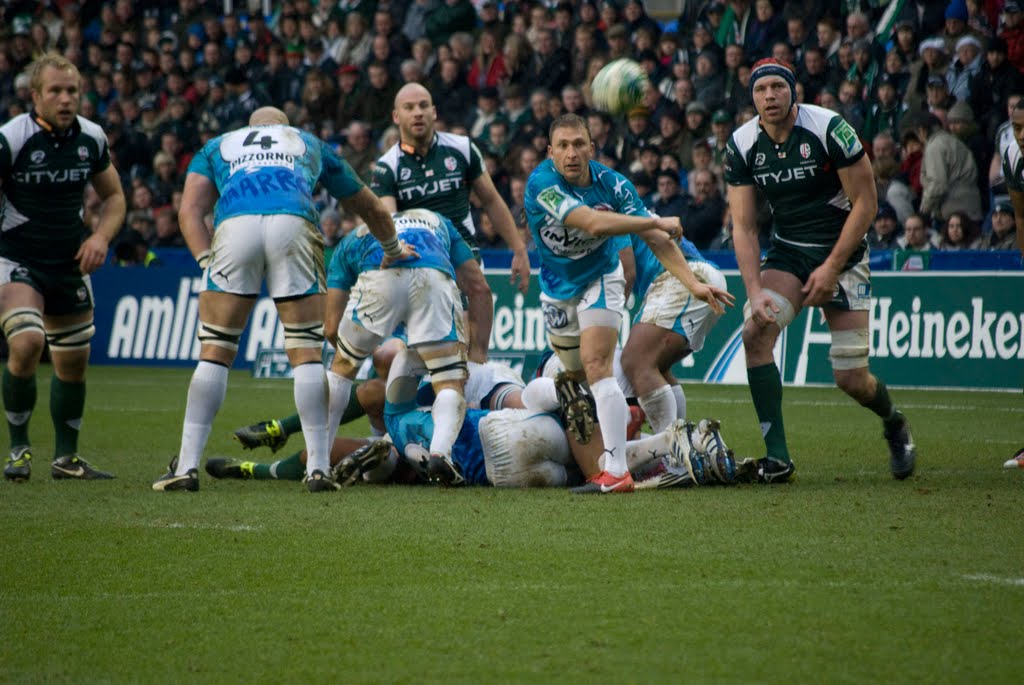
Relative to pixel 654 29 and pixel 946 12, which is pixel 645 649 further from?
pixel 654 29

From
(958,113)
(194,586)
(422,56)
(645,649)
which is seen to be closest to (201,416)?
(194,586)

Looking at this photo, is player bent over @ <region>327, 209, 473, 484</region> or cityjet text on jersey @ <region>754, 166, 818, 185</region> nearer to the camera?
cityjet text on jersey @ <region>754, 166, 818, 185</region>

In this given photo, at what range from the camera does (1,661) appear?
416 centimetres

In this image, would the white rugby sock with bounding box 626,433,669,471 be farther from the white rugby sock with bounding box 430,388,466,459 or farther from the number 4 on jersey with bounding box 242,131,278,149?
the number 4 on jersey with bounding box 242,131,278,149

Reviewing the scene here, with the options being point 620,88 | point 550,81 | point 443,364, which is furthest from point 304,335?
point 550,81

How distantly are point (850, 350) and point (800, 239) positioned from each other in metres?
0.71

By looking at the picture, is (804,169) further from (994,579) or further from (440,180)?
(994,579)

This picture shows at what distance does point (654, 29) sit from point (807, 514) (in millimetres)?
13123

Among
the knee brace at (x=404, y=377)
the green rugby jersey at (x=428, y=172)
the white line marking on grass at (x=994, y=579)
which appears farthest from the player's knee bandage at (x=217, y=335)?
the white line marking on grass at (x=994, y=579)

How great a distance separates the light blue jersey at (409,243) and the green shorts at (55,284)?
5.18 ft

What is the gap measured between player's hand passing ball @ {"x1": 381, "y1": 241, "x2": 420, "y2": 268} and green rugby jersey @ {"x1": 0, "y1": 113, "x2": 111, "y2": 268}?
2099 millimetres

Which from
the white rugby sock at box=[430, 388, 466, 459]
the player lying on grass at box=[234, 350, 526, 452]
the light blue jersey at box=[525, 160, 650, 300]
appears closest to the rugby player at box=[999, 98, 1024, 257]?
the light blue jersey at box=[525, 160, 650, 300]

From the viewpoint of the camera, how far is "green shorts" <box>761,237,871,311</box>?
823 cm

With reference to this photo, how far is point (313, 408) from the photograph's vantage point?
784cm
